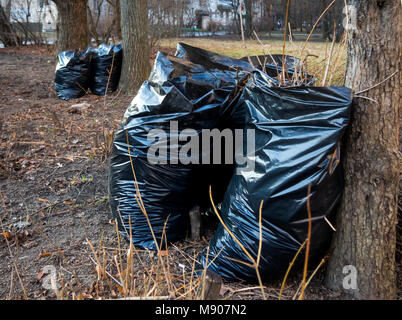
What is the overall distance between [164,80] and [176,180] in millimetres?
577

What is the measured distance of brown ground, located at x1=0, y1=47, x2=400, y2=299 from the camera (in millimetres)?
1789

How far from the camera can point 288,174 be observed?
61.4 inches

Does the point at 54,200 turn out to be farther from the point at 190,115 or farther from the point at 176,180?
the point at 190,115

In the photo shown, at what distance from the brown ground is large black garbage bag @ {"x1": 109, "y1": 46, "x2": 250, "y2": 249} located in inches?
8.2

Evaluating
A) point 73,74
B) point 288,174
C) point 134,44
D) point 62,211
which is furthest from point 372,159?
point 73,74

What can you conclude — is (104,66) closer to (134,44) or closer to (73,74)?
(73,74)

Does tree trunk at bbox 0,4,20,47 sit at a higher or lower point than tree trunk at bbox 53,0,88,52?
higher

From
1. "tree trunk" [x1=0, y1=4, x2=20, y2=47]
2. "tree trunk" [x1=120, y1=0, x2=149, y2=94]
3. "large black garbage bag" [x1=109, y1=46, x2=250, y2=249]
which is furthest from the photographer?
"tree trunk" [x1=0, y1=4, x2=20, y2=47]

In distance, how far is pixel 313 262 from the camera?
1782 mm

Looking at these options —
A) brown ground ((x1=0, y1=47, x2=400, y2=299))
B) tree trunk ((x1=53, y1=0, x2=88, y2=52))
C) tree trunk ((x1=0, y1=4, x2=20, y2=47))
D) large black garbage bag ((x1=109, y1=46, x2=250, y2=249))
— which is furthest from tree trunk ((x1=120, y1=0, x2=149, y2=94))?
tree trunk ((x1=0, y1=4, x2=20, y2=47))

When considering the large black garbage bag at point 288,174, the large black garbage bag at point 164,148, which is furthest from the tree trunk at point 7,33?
the large black garbage bag at point 288,174

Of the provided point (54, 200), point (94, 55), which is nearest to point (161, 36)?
point (94, 55)

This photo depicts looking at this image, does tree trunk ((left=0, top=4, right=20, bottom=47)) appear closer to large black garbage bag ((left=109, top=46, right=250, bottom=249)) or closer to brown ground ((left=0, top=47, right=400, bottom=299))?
brown ground ((left=0, top=47, right=400, bottom=299))

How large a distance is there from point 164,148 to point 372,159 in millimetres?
1053
